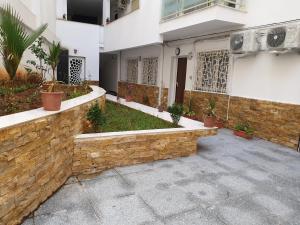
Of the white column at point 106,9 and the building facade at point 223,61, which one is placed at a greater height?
the white column at point 106,9

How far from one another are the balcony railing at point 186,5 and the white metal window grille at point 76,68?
637 cm

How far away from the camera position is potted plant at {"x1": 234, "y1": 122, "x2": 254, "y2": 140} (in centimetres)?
652

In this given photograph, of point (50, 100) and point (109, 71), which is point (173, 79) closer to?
point (50, 100)

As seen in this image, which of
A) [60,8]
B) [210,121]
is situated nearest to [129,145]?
[210,121]

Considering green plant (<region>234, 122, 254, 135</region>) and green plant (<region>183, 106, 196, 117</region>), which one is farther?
green plant (<region>183, 106, 196, 117</region>)

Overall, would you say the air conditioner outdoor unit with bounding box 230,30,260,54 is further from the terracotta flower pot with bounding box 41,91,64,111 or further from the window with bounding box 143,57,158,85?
the window with bounding box 143,57,158,85

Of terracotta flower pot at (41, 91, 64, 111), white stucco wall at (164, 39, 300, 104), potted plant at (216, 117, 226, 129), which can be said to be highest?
white stucco wall at (164, 39, 300, 104)

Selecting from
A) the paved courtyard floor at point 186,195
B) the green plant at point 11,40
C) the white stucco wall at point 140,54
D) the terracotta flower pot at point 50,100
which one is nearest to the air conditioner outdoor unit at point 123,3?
the white stucco wall at point 140,54

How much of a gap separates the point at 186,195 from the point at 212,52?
5.80 m

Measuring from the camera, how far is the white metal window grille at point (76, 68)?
1315cm

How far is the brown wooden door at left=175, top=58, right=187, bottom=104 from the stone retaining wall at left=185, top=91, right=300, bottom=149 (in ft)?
5.80

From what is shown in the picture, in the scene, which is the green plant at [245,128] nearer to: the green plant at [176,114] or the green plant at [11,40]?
the green plant at [176,114]

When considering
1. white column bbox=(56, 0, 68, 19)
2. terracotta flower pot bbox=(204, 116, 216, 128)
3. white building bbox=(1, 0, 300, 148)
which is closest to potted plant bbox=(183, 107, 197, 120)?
white building bbox=(1, 0, 300, 148)

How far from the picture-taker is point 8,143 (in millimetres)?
2367
